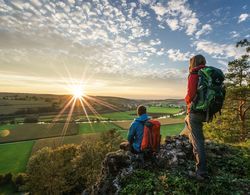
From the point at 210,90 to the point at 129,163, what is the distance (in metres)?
3.82

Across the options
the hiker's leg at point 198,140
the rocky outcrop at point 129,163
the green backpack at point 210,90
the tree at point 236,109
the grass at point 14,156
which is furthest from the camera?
the grass at point 14,156

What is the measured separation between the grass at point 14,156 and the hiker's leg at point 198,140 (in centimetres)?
5475

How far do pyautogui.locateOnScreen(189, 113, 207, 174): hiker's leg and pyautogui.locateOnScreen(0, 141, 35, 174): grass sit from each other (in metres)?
54.7

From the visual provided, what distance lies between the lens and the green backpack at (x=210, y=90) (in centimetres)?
563

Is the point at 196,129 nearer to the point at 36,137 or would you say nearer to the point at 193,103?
the point at 193,103

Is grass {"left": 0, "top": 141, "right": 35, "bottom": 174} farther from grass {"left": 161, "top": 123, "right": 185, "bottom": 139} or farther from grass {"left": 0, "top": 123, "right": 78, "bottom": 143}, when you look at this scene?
grass {"left": 161, "top": 123, "right": 185, "bottom": 139}

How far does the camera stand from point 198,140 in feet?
19.9

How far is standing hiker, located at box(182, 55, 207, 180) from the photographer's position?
5.89m

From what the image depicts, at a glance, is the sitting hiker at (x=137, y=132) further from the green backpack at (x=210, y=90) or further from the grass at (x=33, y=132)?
the grass at (x=33, y=132)

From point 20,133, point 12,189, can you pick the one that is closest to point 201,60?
point 12,189

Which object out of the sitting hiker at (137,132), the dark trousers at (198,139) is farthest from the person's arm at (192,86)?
the sitting hiker at (137,132)

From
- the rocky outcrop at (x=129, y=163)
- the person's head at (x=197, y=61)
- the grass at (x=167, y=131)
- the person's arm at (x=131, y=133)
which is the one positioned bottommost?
the grass at (x=167, y=131)

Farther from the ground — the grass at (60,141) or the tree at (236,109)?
the tree at (236,109)

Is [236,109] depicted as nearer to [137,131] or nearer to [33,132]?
[137,131]
